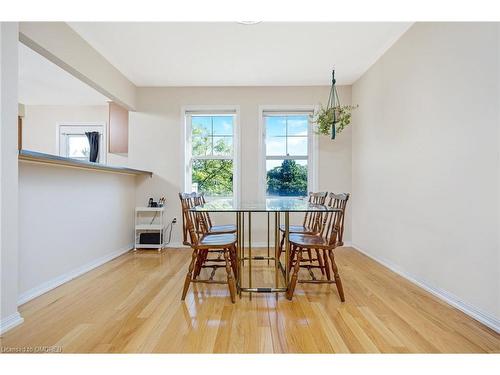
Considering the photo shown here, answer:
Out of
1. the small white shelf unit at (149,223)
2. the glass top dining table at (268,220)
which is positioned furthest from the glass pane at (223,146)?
the glass top dining table at (268,220)

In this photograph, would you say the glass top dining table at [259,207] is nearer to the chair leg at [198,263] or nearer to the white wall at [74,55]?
the chair leg at [198,263]

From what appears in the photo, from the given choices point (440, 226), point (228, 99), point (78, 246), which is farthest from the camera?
point (228, 99)

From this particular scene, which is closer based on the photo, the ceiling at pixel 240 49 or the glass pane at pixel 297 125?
the ceiling at pixel 240 49

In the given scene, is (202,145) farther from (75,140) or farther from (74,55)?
(75,140)

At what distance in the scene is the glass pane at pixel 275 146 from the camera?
4059 millimetres

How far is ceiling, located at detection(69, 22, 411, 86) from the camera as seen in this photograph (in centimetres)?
252

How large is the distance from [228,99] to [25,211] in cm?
284

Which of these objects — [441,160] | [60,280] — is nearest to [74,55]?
[60,280]

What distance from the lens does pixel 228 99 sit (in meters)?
3.96

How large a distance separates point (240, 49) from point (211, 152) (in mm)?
1625

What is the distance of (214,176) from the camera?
13.4ft

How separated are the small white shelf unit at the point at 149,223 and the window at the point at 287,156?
5.47ft

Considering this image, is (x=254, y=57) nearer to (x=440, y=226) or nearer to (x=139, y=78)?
(x=139, y=78)
